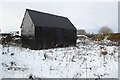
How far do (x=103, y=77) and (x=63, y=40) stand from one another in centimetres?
2045

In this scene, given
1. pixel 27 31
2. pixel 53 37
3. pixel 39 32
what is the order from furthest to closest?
pixel 53 37, pixel 27 31, pixel 39 32

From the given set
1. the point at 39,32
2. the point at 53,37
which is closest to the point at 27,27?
the point at 39,32

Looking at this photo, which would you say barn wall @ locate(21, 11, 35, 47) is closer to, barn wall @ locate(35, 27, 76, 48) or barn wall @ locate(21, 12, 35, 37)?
barn wall @ locate(21, 12, 35, 37)

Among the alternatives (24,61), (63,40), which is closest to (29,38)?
(63,40)

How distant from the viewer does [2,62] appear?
383 inches

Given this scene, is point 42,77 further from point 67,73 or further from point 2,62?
point 2,62

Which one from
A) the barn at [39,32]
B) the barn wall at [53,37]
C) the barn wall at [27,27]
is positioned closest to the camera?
the barn at [39,32]

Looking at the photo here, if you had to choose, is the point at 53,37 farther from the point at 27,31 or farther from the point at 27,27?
the point at 27,27

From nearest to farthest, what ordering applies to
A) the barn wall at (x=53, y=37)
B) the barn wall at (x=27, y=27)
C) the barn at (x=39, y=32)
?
the barn at (x=39, y=32) → the barn wall at (x=27, y=27) → the barn wall at (x=53, y=37)

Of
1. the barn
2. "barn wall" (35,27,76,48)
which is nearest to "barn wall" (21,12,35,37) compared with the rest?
the barn

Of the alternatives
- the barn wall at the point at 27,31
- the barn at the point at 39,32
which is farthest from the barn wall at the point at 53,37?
the barn wall at the point at 27,31

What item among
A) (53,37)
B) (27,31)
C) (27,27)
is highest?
(27,27)

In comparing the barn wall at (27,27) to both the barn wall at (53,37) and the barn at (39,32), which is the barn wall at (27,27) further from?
the barn wall at (53,37)

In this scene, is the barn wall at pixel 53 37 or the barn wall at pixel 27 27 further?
the barn wall at pixel 53 37
